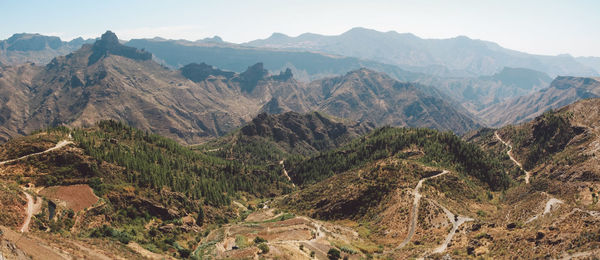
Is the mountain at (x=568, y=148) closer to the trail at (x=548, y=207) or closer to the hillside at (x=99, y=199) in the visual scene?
the trail at (x=548, y=207)

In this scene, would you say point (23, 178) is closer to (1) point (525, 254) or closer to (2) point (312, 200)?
(2) point (312, 200)

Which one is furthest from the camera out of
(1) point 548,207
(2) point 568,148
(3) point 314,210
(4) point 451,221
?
(2) point 568,148

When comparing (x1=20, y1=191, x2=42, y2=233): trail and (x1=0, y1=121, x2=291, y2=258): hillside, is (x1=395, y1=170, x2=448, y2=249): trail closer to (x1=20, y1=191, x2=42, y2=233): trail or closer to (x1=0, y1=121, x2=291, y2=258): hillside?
(x1=0, y1=121, x2=291, y2=258): hillside

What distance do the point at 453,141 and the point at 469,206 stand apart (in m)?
81.2

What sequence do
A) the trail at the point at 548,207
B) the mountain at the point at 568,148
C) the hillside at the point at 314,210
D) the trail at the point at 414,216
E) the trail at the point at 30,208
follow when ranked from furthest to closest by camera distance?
the mountain at the point at 568,148, the trail at the point at 414,216, the trail at the point at 548,207, the trail at the point at 30,208, the hillside at the point at 314,210

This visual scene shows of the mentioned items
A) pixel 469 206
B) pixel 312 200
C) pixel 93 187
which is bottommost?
pixel 312 200

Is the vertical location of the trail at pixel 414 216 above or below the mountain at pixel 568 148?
below

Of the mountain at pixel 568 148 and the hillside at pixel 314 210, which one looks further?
the mountain at pixel 568 148

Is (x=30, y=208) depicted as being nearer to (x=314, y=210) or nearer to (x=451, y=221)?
(x=314, y=210)

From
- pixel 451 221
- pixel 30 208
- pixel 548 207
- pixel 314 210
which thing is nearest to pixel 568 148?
pixel 548 207

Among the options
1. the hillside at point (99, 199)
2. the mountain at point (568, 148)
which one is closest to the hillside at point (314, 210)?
the hillside at point (99, 199)

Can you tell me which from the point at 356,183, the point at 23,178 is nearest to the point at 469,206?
the point at 356,183

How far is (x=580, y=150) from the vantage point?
148875mm

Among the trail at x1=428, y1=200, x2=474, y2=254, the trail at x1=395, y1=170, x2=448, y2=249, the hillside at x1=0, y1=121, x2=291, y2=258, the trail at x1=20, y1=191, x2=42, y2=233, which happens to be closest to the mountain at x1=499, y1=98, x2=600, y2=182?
the trail at x1=428, y1=200, x2=474, y2=254
